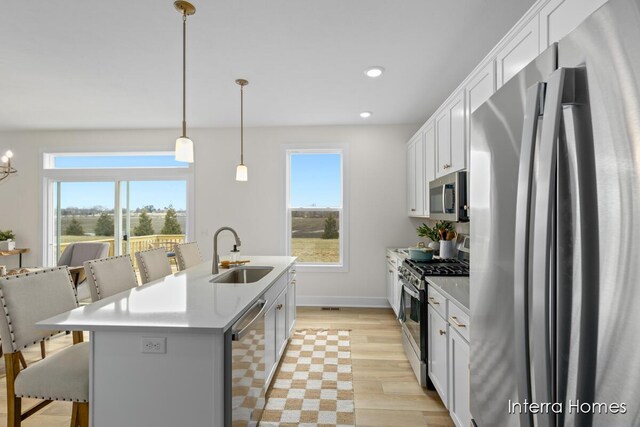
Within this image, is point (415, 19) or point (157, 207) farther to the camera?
point (157, 207)

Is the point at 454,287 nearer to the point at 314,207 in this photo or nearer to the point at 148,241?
the point at 314,207

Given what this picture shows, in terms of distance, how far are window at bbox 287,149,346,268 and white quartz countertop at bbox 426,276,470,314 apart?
272 centimetres

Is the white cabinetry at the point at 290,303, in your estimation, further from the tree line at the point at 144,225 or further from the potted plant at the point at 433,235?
the tree line at the point at 144,225

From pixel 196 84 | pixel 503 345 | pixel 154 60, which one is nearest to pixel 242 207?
pixel 196 84

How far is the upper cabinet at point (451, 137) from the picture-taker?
2.64m

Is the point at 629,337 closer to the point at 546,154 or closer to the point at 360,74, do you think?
the point at 546,154

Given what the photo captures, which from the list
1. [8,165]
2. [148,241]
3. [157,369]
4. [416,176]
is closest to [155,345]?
[157,369]

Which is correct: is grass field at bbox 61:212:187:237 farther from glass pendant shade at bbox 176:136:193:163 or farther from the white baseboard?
glass pendant shade at bbox 176:136:193:163

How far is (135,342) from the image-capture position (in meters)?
1.48

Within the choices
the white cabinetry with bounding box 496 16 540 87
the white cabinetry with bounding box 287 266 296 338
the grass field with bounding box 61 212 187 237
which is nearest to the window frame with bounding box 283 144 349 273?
the white cabinetry with bounding box 287 266 296 338

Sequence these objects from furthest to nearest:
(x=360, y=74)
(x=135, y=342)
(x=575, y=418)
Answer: (x=360, y=74) < (x=135, y=342) < (x=575, y=418)

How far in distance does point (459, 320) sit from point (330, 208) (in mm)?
3388

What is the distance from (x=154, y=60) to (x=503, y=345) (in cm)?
329

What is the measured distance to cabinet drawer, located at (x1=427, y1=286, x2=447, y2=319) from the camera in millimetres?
2117
